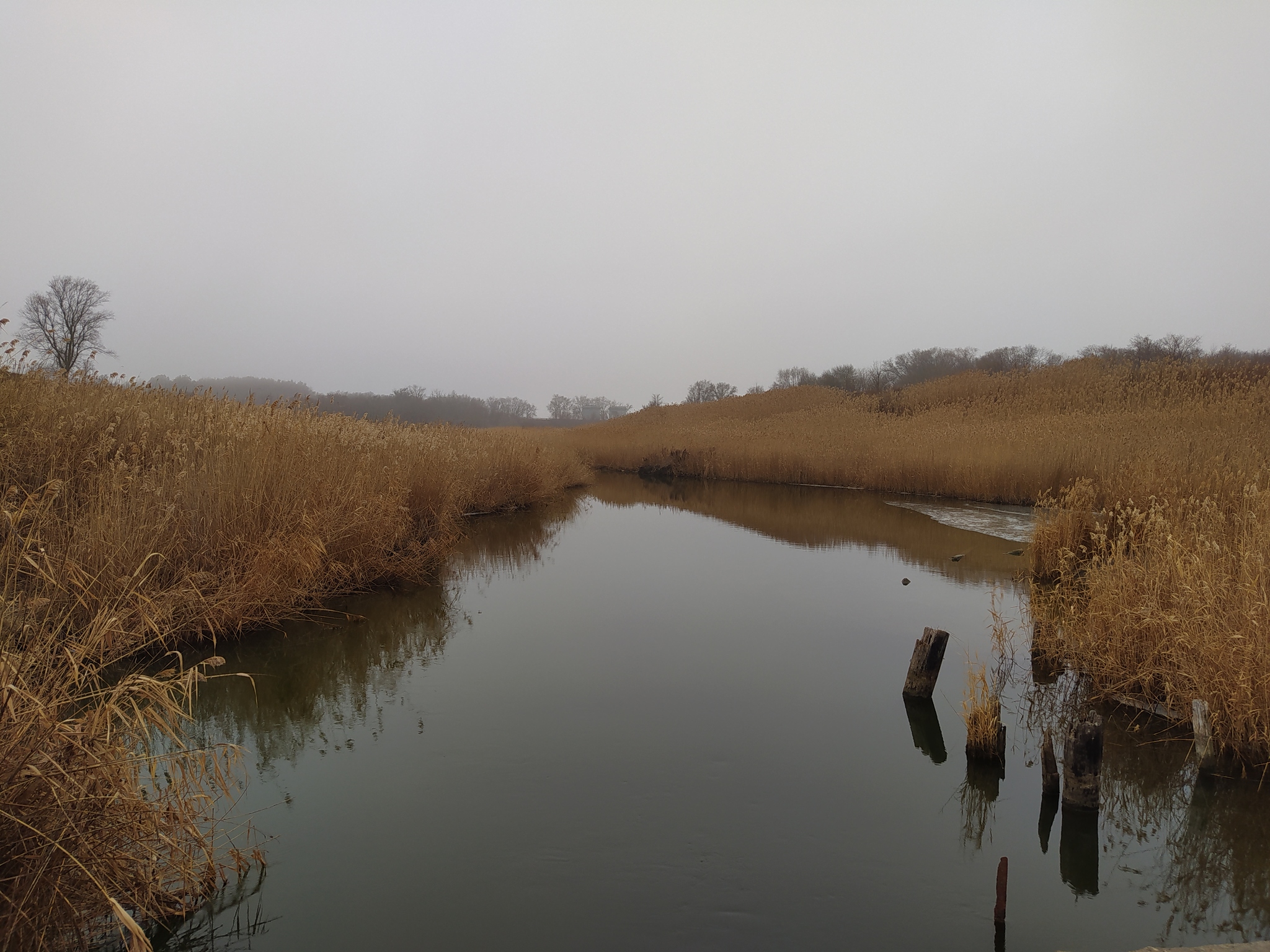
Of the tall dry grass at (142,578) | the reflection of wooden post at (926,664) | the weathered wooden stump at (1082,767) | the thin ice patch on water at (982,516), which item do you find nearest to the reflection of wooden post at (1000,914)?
the weathered wooden stump at (1082,767)

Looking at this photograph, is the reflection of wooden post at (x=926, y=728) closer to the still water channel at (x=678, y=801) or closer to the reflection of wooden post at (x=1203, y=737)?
the still water channel at (x=678, y=801)

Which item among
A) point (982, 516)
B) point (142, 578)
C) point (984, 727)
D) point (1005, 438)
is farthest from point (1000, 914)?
point (1005, 438)

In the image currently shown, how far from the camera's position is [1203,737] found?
3.27 m

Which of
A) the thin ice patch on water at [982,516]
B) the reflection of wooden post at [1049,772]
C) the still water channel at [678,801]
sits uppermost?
the thin ice patch on water at [982,516]

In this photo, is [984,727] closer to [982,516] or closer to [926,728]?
[926,728]

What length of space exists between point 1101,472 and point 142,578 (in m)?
10.7

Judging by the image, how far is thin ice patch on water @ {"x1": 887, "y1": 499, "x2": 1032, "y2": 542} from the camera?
9.99 meters

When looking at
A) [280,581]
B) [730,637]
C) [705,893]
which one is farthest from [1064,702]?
[280,581]

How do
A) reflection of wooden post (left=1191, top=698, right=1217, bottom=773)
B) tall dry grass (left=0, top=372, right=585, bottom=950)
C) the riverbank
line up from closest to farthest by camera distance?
tall dry grass (left=0, top=372, right=585, bottom=950), reflection of wooden post (left=1191, top=698, right=1217, bottom=773), the riverbank

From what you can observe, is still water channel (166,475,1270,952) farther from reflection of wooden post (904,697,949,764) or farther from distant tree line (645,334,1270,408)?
distant tree line (645,334,1270,408)

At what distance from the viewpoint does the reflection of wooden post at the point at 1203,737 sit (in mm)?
3264

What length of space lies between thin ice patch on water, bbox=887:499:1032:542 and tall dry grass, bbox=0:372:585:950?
298 inches

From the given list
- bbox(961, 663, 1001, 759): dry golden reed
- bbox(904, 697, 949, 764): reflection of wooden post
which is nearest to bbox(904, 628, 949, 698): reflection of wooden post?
bbox(904, 697, 949, 764): reflection of wooden post

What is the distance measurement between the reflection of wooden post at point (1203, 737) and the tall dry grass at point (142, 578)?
13.7 ft
